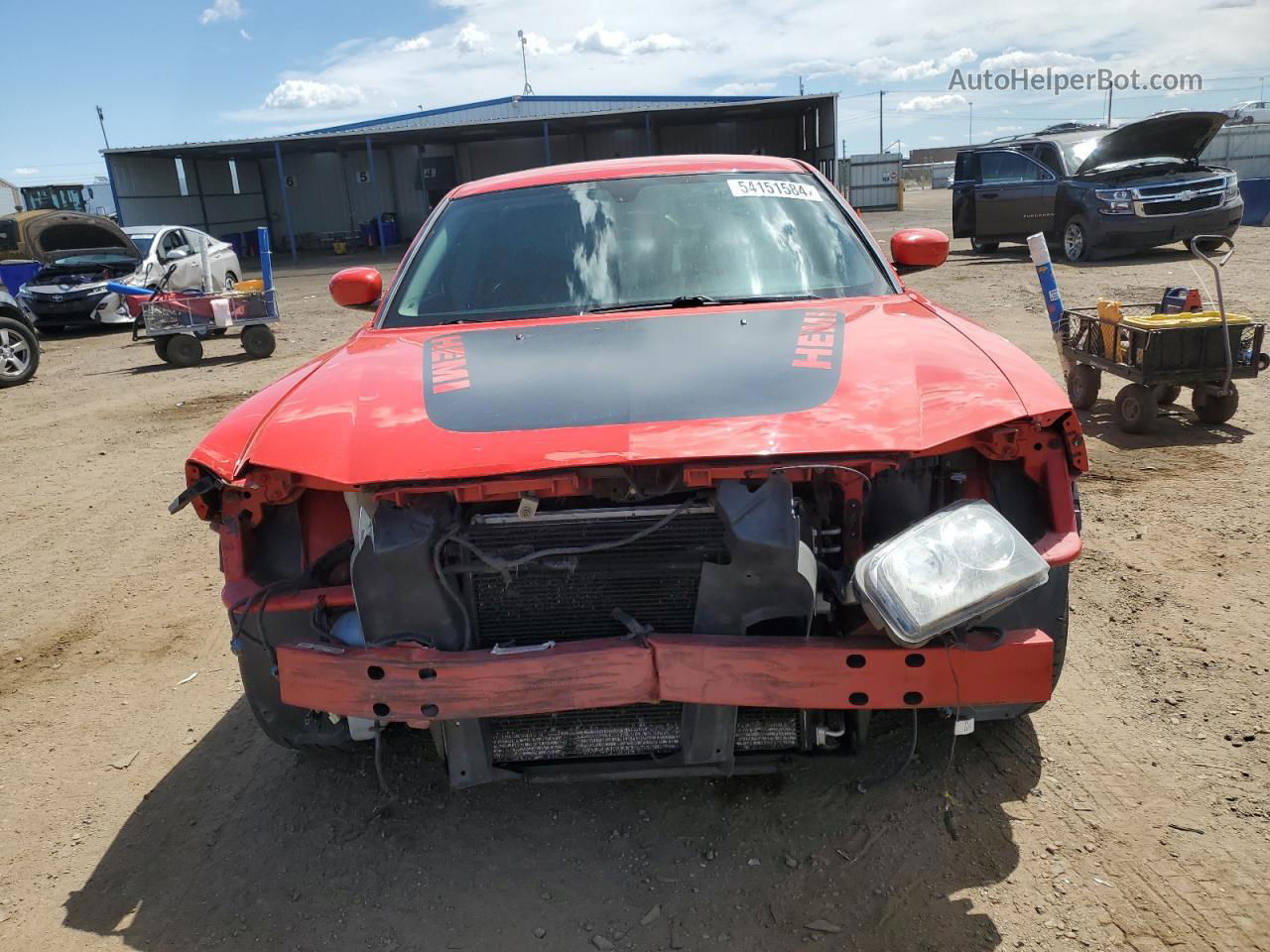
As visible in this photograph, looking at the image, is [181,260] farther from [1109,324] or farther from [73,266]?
[1109,324]

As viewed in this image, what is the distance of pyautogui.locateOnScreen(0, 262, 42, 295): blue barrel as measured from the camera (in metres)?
15.5

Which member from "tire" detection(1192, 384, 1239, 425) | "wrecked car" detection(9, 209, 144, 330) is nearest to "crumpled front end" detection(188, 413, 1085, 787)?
"tire" detection(1192, 384, 1239, 425)

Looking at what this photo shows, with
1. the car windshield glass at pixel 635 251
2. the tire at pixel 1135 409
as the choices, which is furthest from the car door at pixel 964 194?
the car windshield glass at pixel 635 251

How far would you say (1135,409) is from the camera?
5.93 meters

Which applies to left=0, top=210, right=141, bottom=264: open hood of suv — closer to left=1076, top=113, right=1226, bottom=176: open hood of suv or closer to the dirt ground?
the dirt ground

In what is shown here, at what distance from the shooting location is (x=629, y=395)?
239 centimetres

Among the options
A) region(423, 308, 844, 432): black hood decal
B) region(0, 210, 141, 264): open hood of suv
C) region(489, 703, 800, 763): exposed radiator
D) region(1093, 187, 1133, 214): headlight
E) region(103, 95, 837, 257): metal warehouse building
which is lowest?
region(489, 703, 800, 763): exposed radiator

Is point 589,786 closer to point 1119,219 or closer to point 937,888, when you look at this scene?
point 937,888

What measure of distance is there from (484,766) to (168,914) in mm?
920

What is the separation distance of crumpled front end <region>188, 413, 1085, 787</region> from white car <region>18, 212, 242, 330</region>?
13790 millimetres

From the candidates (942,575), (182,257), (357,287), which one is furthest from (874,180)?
(942,575)

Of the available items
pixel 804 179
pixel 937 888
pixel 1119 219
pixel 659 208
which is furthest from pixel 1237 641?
pixel 1119 219

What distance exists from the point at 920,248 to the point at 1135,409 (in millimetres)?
2827

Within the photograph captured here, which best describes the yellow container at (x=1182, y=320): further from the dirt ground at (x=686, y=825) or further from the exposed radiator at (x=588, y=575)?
the exposed radiator at (x=588, y=575)
